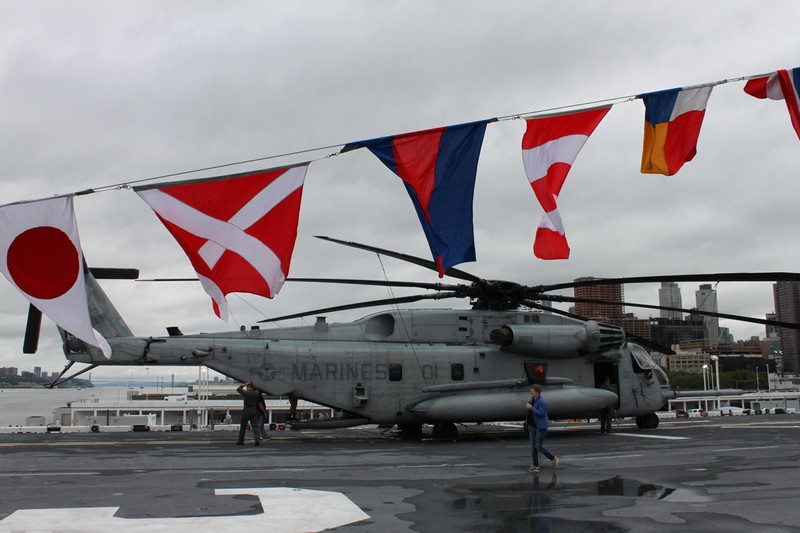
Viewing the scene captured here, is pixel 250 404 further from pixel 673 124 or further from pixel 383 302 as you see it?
pixel 673 124

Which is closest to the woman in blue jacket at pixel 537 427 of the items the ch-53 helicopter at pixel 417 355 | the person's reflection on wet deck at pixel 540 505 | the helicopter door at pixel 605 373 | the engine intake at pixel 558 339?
the person's reflection on wet deck at pixel 540 505

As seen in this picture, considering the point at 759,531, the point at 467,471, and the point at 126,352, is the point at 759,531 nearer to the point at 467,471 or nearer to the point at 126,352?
the point at 467,471

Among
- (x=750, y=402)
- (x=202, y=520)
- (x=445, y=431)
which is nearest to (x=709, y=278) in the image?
(x=445, y=431)

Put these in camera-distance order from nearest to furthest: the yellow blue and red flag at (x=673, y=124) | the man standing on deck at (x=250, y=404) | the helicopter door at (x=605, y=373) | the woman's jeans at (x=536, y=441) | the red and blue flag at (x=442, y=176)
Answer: the woman's jeans at (x=536, y=441) → the red and blue flag at (x=442, y=176) → the yellow blue and red flag at (x=673, y=124) → the man standing on deck at (x=250, y=404) → the helicopter door at (x=605, y=373)

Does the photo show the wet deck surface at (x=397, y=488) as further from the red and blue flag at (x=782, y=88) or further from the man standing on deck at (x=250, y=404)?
the red and blue flag at (x=782, y=88)

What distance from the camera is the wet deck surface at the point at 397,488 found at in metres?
7.49

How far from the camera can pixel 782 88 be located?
46.6ft

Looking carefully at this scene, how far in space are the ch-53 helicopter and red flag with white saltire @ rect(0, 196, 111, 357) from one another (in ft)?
23.4

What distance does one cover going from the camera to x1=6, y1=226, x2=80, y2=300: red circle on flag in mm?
11441

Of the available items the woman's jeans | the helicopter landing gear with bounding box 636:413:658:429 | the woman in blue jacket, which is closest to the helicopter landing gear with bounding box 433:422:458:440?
the helicopter landing gear with bounding box 636:413:658:429

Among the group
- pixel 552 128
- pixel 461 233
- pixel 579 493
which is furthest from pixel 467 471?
pixel 552 128

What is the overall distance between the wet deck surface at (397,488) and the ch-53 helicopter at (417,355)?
2992 millimetres

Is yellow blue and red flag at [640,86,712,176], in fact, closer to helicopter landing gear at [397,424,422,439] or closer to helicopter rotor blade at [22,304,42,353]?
helicopter landing gear at [397,424,422,439]

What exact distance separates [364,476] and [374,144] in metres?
6.21
